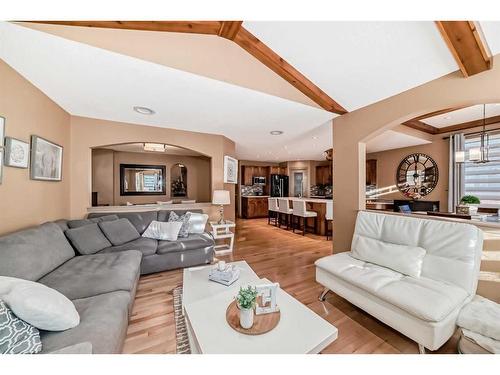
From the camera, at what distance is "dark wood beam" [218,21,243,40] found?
1545 mm

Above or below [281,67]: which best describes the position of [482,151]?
below

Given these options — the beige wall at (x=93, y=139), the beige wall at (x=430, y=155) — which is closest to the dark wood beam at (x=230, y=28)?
the beige wall at (x=93, y=139)

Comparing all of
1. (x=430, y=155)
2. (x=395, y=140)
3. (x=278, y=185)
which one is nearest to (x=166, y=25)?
(x=395, y=140)

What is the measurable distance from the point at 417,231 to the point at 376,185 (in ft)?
16.0

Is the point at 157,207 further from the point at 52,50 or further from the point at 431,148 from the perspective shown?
the point at 431,148

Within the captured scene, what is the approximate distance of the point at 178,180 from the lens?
642cm

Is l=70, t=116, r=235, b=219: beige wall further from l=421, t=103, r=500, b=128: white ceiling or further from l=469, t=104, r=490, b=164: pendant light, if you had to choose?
l=469, t=104, r=490, b=164: pendant light

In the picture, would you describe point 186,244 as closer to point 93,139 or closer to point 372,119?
point 93,139

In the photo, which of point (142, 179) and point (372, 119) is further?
point (142, 179)

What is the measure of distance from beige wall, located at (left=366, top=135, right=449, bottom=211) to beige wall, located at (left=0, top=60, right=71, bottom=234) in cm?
719

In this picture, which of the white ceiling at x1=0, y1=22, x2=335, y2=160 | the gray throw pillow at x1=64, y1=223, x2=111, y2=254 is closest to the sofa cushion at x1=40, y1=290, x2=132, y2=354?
the gray throw pillow at x1=64, y1=223, x2=111, y2=254

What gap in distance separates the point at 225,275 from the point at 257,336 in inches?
33.2

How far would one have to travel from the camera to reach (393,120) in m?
2.39
